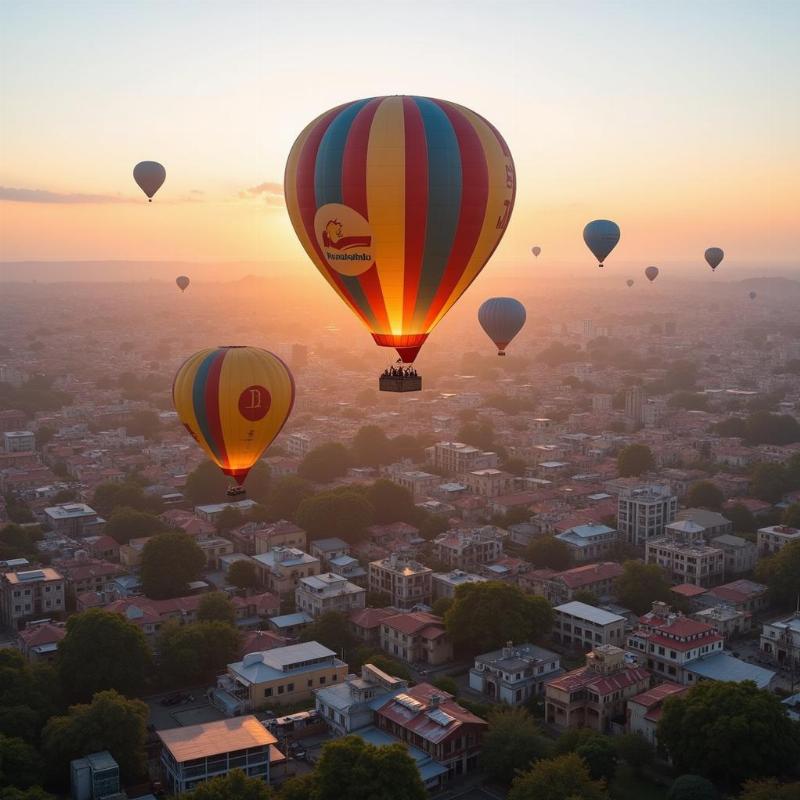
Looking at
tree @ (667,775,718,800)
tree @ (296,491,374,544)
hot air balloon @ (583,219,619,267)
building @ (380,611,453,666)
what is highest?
hot air balloon @ (583,219,619,267)

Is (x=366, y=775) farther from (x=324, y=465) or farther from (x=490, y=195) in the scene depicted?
(x=324, y=465)

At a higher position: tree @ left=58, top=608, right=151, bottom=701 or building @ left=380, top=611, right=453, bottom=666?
tree @ left=58, top=608, right=151, bottom=701

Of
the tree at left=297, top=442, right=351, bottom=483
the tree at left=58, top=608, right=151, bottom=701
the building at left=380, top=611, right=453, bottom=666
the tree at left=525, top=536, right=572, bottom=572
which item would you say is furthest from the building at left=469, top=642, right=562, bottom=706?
the tree at left=297, top=442, right=351, bottom=483

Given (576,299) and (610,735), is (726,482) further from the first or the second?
(576,299)

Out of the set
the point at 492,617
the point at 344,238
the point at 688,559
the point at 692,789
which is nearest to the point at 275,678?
the point at 492,617

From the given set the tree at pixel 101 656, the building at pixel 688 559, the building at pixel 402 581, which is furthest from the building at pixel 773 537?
the tree at pixel 101 656

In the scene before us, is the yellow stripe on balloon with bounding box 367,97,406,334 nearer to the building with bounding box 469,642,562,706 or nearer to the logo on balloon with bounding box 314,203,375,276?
the logo on balloon with bounding box 314,203,375,276

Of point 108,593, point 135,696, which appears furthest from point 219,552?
point 135,696
